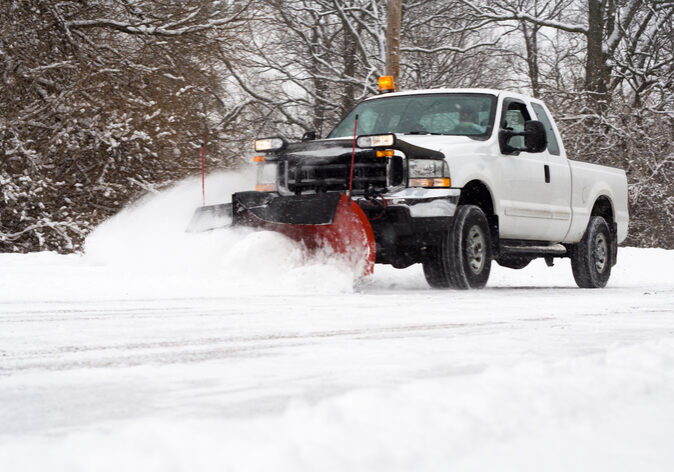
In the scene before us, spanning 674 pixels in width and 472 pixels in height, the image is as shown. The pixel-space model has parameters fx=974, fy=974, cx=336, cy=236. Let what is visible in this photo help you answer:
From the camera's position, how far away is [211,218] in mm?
9000

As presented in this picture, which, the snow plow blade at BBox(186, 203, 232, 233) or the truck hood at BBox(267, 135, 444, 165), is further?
the snow plow blade at BBox(186, 203, 232, 233)

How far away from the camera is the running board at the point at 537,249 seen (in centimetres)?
944

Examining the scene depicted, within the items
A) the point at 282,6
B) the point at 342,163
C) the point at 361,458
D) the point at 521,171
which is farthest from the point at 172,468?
the point at 282,6

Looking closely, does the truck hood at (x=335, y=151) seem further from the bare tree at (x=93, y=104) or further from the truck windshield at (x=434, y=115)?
the bare tree at (x=93, y=104)

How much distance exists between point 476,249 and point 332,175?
4.87 ft

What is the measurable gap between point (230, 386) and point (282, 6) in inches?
803

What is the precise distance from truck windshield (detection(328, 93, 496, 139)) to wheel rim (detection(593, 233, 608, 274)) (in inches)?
101

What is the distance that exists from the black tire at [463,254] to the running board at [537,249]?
0.51m

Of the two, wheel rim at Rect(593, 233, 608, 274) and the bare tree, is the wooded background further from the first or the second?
wheel rim at Rect(593, 233, 608, 274)

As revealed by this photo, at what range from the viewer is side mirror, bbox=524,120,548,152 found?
29.4ft

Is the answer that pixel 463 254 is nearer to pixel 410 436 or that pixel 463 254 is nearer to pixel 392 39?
pixel 410 436

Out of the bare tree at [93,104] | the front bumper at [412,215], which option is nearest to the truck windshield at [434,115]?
the front bumper at [412,215]

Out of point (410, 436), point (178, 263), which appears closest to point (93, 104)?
point (178, 263)

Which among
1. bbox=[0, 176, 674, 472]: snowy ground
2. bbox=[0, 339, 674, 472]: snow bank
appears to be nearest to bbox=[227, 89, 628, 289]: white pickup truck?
bbox=[0, 176, 674, 472]: snowy ground
